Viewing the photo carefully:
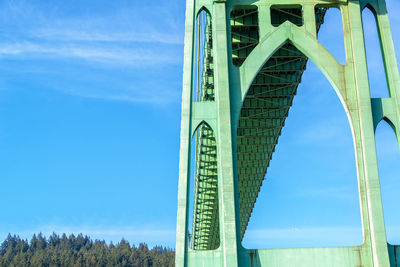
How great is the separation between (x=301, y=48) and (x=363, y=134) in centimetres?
385

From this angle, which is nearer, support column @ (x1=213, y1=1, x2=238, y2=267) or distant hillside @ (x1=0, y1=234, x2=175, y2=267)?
support column @ (x1=213, y1=1, x2=238, y2=267)

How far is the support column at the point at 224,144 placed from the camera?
1823 centimetres

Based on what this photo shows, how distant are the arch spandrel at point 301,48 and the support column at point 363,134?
1.33 ft

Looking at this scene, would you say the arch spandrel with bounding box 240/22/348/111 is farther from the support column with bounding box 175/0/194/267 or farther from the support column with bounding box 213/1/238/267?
the support column with bounding box 175/0/194/267

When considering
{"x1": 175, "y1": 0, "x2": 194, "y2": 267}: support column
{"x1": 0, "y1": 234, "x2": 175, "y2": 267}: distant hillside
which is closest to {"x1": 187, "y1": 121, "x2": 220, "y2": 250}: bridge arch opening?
{"x1": 175, "y1": 0, "x2": 194, "y2": 267}: support column

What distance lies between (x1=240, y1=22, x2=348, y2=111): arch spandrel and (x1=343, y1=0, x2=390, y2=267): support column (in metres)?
0.40

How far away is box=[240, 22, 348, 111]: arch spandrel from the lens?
66.4 feet

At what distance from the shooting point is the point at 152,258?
173 m

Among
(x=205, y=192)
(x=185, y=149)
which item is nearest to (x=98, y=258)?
(x=205, y=192)

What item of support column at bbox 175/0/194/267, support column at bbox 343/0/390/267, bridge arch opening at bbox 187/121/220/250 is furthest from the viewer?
bridge arch opening at bbox 187/121/220/250

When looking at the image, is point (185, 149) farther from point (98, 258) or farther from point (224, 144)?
point (98, 258)

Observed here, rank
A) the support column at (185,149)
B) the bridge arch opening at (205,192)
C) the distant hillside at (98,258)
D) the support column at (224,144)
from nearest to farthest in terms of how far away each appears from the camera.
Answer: the support column at (224,144)
the support column at (185,149)
the bridge arch opening at (205,192)
the distant hillside at (98,258)

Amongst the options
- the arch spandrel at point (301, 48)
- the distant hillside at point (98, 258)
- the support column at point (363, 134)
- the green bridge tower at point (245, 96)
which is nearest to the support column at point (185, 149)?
the green bridge tower at point (245, 96)

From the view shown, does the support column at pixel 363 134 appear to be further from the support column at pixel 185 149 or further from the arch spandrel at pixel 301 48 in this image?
the support column at pixel 185 149
